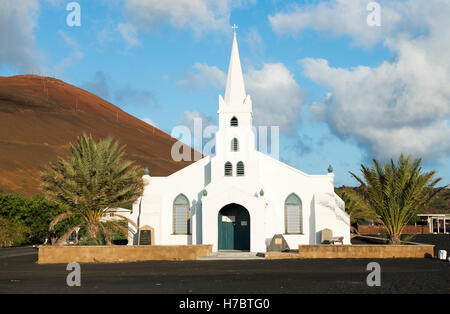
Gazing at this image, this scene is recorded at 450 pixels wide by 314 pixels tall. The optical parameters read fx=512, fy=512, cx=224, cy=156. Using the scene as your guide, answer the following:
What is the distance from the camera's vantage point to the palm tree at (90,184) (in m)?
24.1

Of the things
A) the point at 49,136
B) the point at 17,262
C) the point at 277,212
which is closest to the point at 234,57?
the point at 277,212

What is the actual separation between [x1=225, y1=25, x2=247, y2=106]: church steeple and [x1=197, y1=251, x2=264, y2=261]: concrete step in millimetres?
9225

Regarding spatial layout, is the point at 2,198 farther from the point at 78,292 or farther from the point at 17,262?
the point at 78,292

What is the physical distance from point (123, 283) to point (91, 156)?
1105 centimetres

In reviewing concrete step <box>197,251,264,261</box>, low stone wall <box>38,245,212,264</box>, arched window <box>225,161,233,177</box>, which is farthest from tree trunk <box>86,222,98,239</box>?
arched window <box>225,161,233,177</box>

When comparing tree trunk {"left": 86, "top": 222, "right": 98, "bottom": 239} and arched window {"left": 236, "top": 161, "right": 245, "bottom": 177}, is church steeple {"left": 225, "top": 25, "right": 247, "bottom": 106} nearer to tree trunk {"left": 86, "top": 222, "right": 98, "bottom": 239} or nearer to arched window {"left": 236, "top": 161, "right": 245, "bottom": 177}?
arched window {"left": 236, "top": 161, "right": 245, "bottom": 177}

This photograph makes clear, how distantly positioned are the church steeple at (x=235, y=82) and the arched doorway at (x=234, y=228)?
6.50 meters

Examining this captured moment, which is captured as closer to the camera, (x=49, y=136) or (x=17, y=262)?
(x=17, y=262)

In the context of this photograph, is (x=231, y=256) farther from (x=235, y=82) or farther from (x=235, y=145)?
(x=235, y=82)

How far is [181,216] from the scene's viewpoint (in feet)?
102

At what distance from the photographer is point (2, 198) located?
33.8 meters

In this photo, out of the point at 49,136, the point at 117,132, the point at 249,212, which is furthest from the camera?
the point at 117,132

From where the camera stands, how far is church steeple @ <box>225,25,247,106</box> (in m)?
31.3

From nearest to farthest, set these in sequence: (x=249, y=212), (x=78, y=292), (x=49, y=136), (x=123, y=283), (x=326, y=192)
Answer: (x=78, y=292) → (x=123, y=283) → (x=249, y=212) → (x=326, y=192) → (x=49, y=136)
